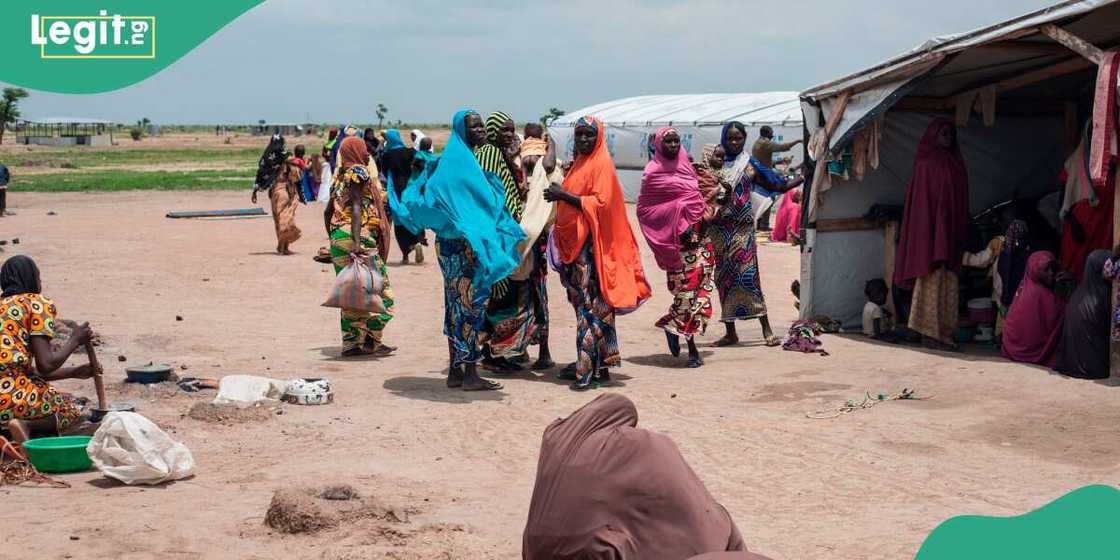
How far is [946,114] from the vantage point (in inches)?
437

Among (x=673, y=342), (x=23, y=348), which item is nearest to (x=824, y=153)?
(x=673, y=342)

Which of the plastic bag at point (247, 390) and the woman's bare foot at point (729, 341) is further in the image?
the woman's bare foot at point (729, 341)

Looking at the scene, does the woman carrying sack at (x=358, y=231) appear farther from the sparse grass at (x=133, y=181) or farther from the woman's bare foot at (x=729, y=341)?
the sparse grass at (x=133, y=181)

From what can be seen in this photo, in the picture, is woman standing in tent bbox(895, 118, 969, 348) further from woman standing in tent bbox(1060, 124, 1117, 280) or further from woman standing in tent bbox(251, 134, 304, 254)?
woman standing in tent bbox(251, 134, 304, 254)

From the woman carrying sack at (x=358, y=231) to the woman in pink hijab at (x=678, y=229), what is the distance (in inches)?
84.6

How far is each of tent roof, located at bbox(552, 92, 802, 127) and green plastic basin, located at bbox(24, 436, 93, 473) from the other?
18.8 metres

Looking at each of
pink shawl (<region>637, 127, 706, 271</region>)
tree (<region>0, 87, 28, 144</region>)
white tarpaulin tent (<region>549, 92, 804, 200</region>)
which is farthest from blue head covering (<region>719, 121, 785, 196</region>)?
tree (<region>0, 87, 28, 144</region>)

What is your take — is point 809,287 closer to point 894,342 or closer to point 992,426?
point 894,342

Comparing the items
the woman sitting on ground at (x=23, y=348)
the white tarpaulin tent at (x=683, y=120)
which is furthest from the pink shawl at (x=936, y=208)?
the white tarpaulin tent at (x=683, y=120)

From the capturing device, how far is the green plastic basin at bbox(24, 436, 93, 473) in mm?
5957

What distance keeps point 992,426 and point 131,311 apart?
8161 millimetres

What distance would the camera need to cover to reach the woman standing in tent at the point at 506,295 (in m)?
8.40

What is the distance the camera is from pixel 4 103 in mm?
73688

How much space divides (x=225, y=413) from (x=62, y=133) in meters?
110
